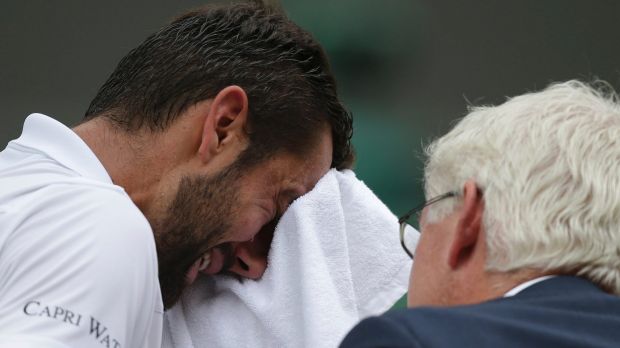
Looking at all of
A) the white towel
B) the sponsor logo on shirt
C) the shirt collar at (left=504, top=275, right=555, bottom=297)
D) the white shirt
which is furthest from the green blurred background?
the shirt collar at (left=504, top=275, right=555, bottom=297)

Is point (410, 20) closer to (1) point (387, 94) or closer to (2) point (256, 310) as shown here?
(1) point (387, 94)

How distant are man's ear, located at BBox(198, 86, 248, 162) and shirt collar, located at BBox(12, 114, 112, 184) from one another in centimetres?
17

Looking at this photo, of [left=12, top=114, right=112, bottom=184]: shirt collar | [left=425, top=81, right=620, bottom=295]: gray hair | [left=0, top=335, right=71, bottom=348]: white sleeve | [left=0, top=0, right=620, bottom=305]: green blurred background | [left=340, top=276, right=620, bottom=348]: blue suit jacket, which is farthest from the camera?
[left=0, top=0, right=620, bottom=305]: green blurred background

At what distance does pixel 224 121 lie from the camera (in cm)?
162

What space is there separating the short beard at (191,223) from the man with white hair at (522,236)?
0.49 metres

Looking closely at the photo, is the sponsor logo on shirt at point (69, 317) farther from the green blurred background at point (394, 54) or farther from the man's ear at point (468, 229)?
the green blurred background at point (394, 54)

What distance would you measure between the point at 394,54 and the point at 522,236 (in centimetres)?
198

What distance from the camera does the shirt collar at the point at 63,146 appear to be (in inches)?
58.7

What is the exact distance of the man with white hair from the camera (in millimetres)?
943

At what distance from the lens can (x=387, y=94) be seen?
2.96 m

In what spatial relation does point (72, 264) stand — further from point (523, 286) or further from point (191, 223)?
point (523, 286)

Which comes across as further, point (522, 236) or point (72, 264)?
point (72, 264)

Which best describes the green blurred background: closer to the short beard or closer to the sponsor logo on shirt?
the short beard

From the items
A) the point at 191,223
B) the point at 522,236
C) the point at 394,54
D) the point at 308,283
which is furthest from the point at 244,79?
the point at 394,54
